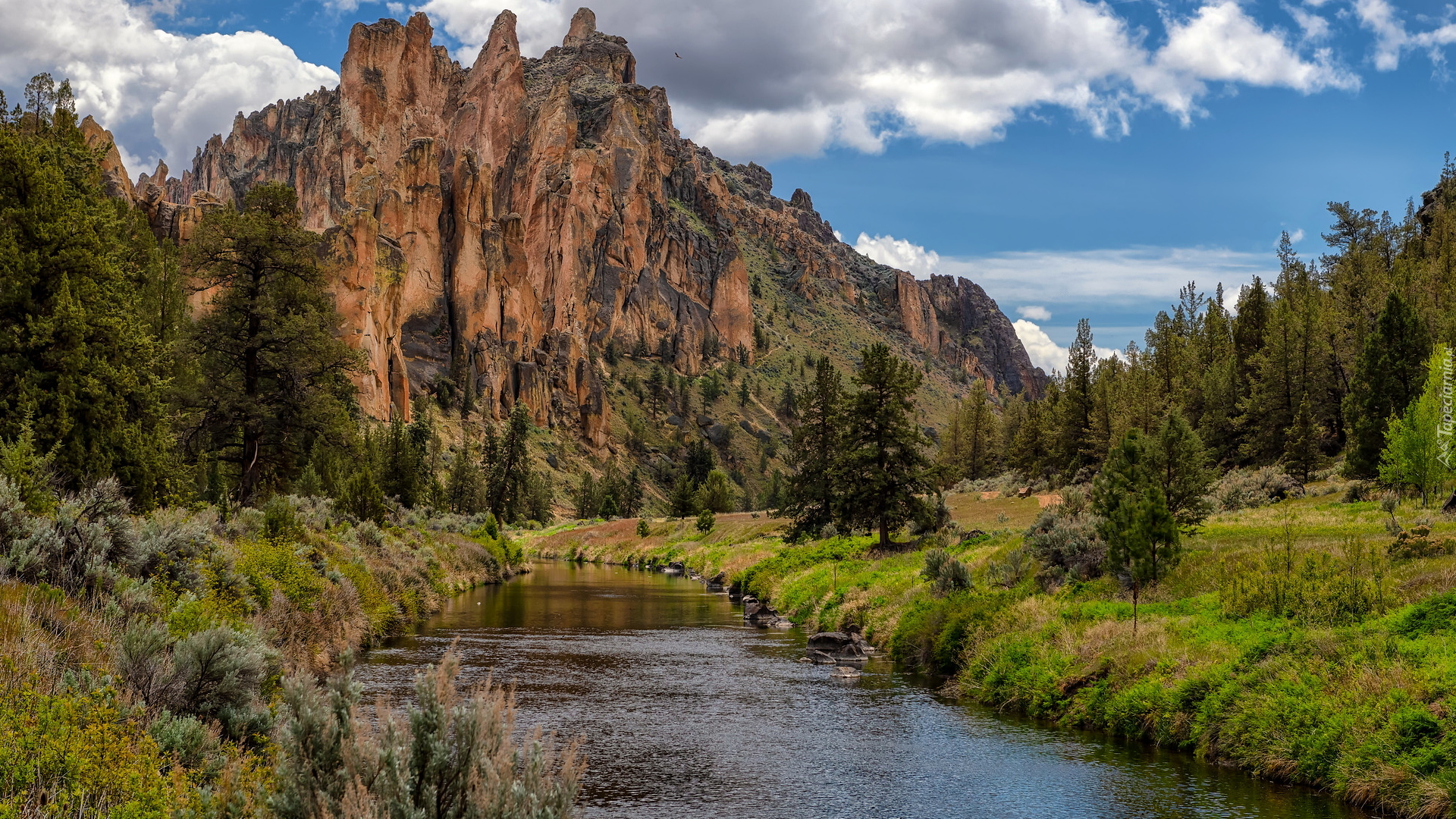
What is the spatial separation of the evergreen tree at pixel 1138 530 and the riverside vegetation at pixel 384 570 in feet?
0.29

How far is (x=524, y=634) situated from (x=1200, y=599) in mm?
18861

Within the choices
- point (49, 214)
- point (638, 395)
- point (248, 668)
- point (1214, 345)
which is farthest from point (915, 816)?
point (638, 395)

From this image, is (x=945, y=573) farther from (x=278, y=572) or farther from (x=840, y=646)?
(x=278, y=572)

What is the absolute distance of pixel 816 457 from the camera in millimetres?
55312

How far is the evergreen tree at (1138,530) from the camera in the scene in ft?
69.1

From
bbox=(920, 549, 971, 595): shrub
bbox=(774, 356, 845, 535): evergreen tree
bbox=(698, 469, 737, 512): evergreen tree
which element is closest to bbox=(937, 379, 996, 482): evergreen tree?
bbox=(698, 469, 737, 512): evergreen tree

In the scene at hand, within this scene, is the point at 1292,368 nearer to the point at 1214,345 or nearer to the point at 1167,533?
the point at 1214,345

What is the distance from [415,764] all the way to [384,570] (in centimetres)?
2717

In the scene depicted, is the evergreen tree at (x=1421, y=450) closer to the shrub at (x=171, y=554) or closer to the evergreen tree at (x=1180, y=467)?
the evergreen tree at (x=1180, y=467)

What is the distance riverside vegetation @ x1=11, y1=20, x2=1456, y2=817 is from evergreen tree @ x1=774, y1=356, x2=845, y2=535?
0.35 metres

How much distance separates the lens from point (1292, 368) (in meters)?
64.8

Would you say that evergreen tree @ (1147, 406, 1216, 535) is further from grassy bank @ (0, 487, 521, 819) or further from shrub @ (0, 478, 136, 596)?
shrub @ (0, 478, 136, 596)

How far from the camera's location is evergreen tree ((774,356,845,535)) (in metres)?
51.1

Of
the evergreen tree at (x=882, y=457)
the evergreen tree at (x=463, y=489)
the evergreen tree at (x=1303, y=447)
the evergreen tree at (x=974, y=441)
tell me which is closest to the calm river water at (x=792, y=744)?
the evergreen tree at (x=882, y=457)
